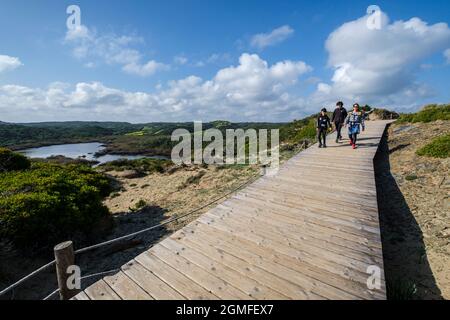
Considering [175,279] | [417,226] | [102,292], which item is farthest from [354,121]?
[102,292]

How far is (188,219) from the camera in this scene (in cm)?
886

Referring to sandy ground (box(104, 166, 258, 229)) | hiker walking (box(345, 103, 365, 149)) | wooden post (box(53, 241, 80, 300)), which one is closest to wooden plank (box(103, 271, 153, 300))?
wooden post (box(53, 241, 80, 300))

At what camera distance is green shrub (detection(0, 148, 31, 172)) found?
41.0ft

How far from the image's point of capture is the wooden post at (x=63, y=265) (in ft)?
10.5

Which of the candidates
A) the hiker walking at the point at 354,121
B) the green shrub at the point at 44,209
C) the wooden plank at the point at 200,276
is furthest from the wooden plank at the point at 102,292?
the hiker walking at the point at 354,121

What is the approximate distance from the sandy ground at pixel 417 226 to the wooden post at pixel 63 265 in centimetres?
518

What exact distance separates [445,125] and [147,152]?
3365 inches

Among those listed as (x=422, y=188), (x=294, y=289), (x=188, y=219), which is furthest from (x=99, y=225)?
(x=422, y=188)

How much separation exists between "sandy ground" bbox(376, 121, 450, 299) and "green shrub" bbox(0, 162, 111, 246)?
855 cm

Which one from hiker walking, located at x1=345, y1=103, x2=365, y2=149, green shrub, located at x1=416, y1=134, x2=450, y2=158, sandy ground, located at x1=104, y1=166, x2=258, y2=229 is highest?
hiker walking, located at x1=345, y1=103, x2=365, y2=149

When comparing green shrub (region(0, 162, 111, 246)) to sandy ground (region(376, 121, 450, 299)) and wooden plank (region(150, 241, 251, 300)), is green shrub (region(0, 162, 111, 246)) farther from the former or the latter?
sandy ground (region(376, 121, 450, 299))

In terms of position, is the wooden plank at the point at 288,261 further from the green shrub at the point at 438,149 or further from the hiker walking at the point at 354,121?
the green shrub at the point at 438,149

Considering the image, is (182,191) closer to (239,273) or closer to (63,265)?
(63,265)

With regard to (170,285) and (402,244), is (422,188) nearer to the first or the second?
(402,244)
